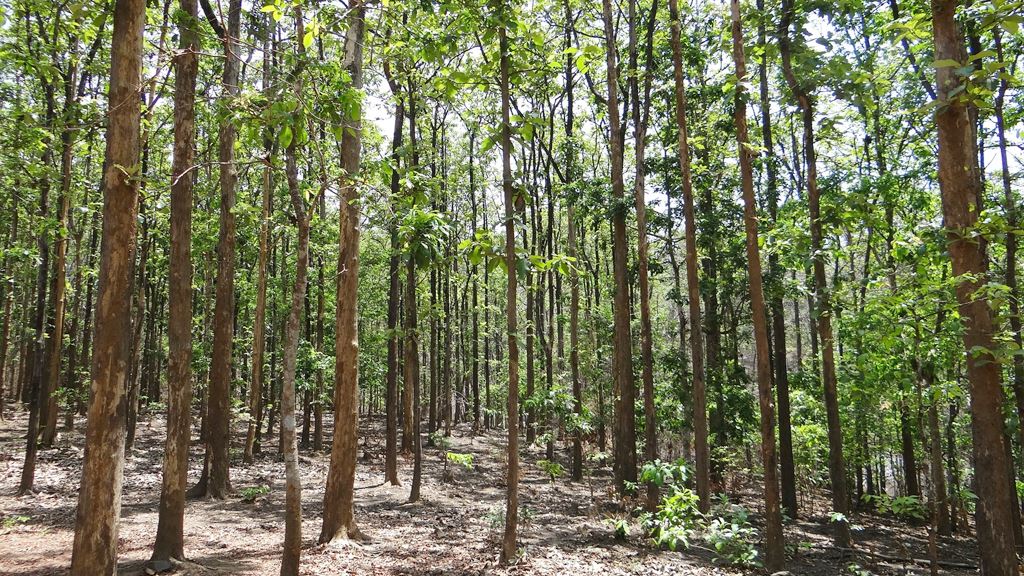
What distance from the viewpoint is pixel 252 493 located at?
1237 cm

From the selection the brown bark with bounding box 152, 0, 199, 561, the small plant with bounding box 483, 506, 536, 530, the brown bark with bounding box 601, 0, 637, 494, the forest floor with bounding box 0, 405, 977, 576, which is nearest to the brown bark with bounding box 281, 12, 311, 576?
the brown bark with bounding box 152, 0, 199, 561

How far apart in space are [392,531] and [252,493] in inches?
157

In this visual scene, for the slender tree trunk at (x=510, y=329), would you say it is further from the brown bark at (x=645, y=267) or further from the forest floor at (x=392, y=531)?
the brown bark at (x=645, y=267)

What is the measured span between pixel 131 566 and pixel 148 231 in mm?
9263

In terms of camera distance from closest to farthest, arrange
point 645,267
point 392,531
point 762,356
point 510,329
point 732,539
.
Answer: point 510,329 < point 732,539 < point 762,356 < point 392,531 < point 645,267

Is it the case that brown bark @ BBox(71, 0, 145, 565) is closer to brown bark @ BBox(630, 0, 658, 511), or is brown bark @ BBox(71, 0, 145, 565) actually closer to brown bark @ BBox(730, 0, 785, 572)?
brown bark @ BBox(730, 0, 785, 572)

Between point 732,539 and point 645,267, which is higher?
point 645,267

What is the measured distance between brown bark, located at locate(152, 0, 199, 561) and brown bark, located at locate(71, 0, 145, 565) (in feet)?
6.39

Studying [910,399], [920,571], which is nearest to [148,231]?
[910,399]

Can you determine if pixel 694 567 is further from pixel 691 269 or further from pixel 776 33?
pixel 776 33

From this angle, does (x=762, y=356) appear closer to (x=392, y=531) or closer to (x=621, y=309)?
(x=621, y=309)

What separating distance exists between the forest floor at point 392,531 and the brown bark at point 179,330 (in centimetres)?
71

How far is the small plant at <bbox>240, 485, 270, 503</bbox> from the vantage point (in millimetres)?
12367

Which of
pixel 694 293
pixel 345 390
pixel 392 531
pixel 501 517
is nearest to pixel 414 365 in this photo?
pixel 392 531
